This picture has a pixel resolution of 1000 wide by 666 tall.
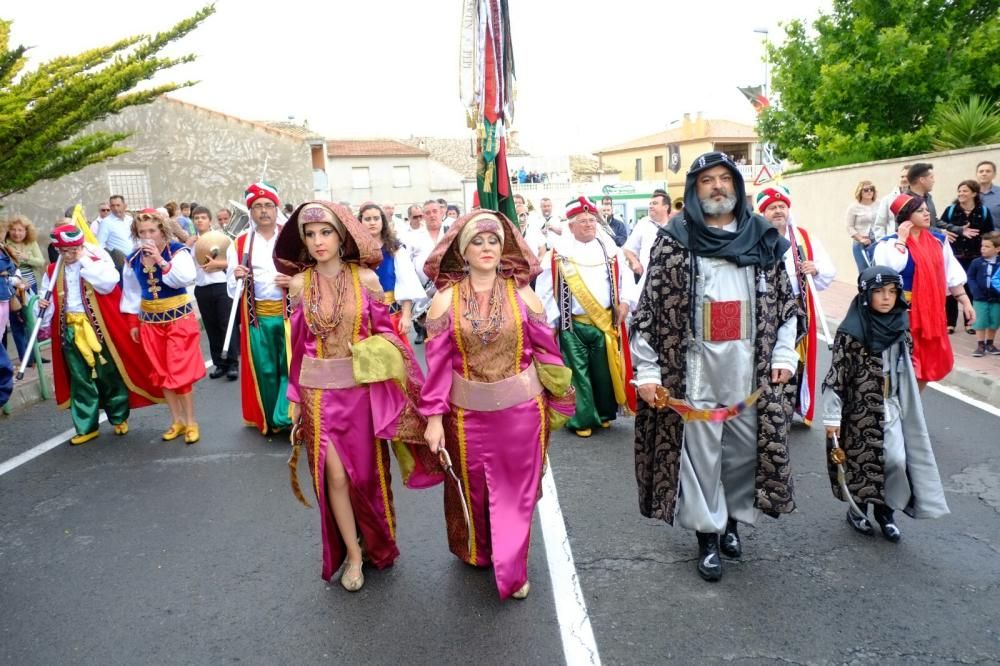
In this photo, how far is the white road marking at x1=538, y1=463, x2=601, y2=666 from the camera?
9.98 feet

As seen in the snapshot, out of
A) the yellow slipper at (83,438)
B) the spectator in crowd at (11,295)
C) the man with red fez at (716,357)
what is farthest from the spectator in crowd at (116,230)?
the man with red fez at (716,357)

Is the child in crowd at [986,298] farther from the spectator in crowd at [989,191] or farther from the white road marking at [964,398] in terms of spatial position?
the white road marking at [964,398]

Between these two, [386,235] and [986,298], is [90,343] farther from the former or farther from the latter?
[986,298]

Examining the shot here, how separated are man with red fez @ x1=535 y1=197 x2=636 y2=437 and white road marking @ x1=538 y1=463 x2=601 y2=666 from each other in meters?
1.50

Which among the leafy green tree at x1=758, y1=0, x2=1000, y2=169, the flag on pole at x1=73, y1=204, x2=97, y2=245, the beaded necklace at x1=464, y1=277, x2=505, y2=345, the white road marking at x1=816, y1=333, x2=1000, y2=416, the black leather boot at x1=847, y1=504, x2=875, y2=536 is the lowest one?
the black leather boot at x1=847, y1=504, x2=875, y2=536

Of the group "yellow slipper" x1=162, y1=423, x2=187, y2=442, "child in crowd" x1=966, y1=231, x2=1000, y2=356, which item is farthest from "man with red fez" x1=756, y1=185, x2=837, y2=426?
"yellow slipper" x1=162, y1=423, x2=187, y2=442

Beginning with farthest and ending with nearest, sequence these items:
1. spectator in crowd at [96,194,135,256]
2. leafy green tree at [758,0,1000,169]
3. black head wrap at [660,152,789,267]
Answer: leafy green tree at [758,0,1000,169]
spectator in crowd at [96,194,135,256]
black head wrap at [660,152,789,267]

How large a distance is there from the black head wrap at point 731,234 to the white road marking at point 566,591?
1651 millimetres

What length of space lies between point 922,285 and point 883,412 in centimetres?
217

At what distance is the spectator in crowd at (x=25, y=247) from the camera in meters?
8.87

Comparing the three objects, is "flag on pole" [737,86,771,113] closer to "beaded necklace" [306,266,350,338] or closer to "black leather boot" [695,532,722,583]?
"black leather boot" [695,532,722,583]

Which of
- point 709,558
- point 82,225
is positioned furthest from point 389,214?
point 709,558

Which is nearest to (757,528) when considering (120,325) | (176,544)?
(176,544)

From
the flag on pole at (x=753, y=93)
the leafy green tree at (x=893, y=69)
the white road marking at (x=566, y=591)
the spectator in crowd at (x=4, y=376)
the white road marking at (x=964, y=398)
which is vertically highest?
the flag on pole at (x=753, y=93)
